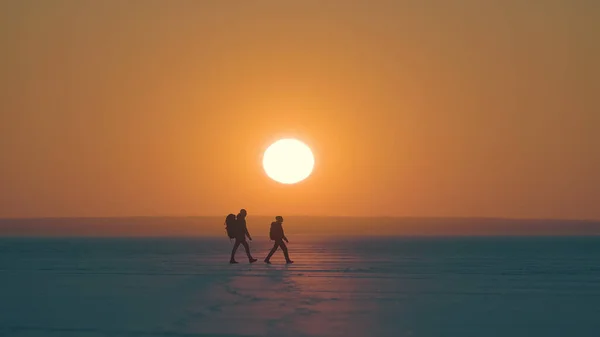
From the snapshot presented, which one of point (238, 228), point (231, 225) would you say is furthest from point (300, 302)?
point (231, 225)

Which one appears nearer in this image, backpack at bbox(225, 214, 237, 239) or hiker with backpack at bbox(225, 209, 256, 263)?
hiker with backpack at bbox(225, 209, 256, 263)

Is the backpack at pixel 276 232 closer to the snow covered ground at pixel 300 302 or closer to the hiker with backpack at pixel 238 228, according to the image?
the hiker with backpack at pixel 238 228

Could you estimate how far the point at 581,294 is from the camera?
16.2 meters

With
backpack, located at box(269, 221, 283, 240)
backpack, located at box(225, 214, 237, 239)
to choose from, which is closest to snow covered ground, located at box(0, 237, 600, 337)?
backpack, located at box(225, 214, 237, 239)

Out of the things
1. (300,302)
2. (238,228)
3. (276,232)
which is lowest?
(300,302)

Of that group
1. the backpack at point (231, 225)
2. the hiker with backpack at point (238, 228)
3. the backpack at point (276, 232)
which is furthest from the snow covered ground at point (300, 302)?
the backpack at point (276, 232)

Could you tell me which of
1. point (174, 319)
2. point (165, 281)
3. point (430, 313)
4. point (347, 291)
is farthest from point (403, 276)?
point (174, 319)

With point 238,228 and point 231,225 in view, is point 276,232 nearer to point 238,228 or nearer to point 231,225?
point 238,228

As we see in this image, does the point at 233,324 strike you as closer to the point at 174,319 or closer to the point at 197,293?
the point at 174,319

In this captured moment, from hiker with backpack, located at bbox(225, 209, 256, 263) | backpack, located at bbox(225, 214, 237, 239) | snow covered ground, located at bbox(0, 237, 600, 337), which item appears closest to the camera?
snow covered ground, located at bbox(0, 237, 600, 337)

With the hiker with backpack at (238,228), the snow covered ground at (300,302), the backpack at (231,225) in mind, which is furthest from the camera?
the backpack at (231,225)

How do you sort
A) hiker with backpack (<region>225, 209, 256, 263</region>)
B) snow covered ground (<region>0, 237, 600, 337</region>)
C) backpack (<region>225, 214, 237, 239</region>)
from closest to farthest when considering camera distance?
snow covered ground (<region>0, 237, 600, 337</region>)
hiker with backpack (<region>225, 209, 256, 263</region>)
backpack (<region>225, 214, 237, 239</region>)

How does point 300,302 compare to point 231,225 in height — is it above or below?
below

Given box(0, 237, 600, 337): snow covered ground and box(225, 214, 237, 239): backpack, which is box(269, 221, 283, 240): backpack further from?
box(0, 237, 600, 337): snow covered ground
